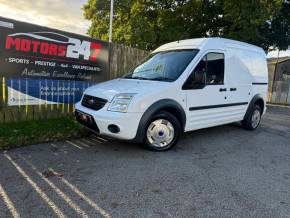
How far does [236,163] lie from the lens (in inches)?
176

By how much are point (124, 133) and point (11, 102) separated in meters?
3.16

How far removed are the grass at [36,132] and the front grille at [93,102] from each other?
0.91m

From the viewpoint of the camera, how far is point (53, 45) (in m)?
6.29

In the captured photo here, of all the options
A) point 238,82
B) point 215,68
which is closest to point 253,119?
point 238,82

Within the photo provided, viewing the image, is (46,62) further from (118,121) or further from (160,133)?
(160,133)

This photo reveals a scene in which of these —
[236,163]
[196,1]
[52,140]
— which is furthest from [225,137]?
[196,1]

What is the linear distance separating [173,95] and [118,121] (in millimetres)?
1185

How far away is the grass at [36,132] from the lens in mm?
4852

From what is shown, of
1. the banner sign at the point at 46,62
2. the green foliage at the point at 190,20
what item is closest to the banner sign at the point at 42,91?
the banner sign at the point at 46,62

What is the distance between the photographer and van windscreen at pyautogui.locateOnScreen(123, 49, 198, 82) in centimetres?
502

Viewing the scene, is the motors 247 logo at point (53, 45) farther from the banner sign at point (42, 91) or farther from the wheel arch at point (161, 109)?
the wheel arch at point (161, 109)

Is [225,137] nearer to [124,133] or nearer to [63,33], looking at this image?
[124,133]

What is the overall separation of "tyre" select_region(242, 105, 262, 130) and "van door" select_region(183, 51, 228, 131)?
130cm

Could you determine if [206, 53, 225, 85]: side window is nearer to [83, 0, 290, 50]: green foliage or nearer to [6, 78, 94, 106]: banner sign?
[6, 78, 94, 106]: banner sign
